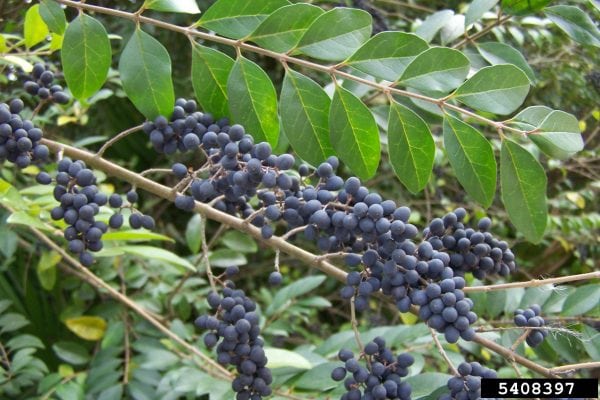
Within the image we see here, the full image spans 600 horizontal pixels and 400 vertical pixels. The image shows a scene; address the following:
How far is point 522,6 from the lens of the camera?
1428mm

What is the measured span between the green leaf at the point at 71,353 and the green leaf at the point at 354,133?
4.04ft

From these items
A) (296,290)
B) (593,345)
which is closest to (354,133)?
(593,345)

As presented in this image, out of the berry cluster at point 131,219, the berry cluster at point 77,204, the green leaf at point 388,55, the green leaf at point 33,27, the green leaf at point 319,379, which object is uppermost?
the green leaf at point 388,55

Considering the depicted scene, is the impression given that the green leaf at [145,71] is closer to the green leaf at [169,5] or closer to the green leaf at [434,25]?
the green leaf at [169,5]

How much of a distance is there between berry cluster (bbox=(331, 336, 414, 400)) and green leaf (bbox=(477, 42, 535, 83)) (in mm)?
723

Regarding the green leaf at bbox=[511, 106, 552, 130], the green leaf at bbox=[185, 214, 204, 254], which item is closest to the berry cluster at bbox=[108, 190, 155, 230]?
the green leaf at bbox=[511, 106, 552, 130]

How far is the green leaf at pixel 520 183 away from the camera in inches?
44.9

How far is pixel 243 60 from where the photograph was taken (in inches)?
46.3

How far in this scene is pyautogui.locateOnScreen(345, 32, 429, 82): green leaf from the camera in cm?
113

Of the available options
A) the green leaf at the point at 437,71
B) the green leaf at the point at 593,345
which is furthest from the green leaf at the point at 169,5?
the green leaf at the point at 593,345

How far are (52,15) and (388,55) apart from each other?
2.14 ft

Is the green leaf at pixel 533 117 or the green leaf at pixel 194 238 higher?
the green leaf at pixel 533 117

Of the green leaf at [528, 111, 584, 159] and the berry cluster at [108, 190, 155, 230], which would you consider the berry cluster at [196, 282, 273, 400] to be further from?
the green leaf at [528, 111, 584, 159]

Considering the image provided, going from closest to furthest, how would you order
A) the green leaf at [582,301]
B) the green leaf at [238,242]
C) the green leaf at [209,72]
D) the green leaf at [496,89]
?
the green leaf at [496,89]
the green leaf at [209,72]
the green leaf at [582,301]
the green leaf at [238,242]
